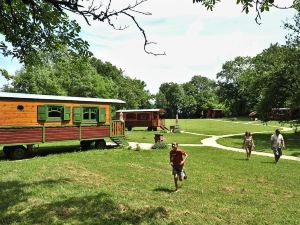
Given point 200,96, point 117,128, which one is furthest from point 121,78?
point 117,128

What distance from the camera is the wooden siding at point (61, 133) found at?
75.7ft

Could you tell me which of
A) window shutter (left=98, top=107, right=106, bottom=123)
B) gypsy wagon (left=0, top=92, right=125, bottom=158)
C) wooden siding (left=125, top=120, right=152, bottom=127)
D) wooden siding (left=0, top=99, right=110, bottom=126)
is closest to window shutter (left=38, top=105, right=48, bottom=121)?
gypsy wagon (left=0, top=92, right=125, bottom=158)

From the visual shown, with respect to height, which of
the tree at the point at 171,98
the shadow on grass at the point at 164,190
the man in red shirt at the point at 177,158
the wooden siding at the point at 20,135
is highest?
the tree at the point at 171,98

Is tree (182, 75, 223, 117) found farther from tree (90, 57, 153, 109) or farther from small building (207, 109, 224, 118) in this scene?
tree (90, 57, 153, 109)

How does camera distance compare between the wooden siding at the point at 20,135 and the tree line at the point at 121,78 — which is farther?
the tree line at the point at 121,78

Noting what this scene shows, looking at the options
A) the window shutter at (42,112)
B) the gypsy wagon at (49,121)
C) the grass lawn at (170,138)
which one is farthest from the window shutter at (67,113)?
the grass lawn at (170,138)

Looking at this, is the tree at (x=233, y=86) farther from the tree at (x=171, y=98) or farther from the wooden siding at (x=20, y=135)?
the wooden siding at (x=20, y=135)

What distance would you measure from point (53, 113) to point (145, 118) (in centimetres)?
2816

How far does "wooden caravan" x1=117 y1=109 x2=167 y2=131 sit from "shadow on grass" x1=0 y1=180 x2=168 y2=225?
38.6m

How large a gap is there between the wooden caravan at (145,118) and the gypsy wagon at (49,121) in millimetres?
22899

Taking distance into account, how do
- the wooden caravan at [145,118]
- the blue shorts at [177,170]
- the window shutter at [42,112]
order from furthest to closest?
the wooden caravan at [145,118] < the window shutter at [42,112] < the blue shorts at [177,170]

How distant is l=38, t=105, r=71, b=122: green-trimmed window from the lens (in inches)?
888

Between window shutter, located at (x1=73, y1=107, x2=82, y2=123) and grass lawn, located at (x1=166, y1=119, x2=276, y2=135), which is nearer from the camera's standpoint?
window shutter, located at (x1=73, y1=107, x2=82, y2=123)

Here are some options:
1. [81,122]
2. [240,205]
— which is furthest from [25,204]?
[81,122]
